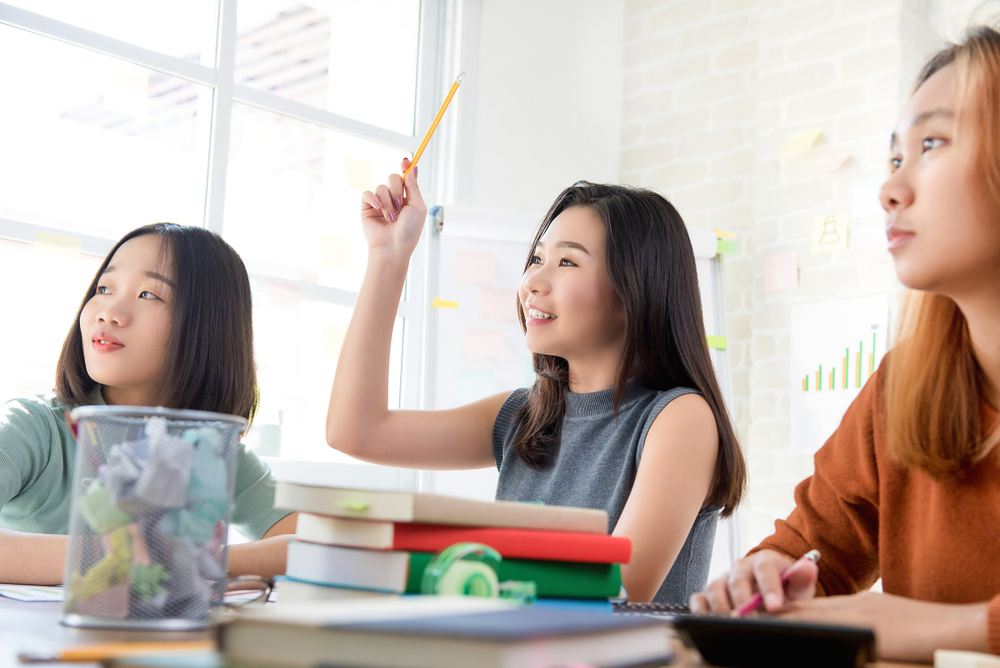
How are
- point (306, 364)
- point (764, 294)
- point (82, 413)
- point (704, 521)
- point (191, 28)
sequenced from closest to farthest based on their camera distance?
1. point (82, 413)
2. point (704, 521)
3. point (191, 28)
4. point (306, 364)
5. point (764, 294)

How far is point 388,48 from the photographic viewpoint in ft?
11.0

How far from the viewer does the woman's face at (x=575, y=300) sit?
1524 millimetres

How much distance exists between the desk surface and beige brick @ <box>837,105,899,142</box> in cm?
260

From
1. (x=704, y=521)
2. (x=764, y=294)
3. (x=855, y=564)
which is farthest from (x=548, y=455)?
(x=764, y=294)

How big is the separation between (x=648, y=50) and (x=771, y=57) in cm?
59

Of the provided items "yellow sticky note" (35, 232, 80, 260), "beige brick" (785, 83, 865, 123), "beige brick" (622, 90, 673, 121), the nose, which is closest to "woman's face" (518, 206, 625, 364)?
the nose

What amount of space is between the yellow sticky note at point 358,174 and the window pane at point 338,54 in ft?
0.65

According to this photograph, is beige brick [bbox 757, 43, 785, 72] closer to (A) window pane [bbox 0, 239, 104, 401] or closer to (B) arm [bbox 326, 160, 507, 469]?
(B) arm [bbox 326, 160, 507, 469]

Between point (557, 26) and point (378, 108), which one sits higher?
point (557, 26)

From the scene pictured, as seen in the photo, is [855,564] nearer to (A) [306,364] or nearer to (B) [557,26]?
(A) [306,364]

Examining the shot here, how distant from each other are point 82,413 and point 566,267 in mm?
979

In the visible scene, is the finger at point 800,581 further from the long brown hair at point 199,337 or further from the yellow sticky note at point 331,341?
the yellow sticky note at point 331,341

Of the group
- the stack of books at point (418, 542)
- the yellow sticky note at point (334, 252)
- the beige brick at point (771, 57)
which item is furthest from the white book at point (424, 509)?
the beige brick at point (771, 57)

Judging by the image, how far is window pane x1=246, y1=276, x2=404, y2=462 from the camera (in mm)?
2906
